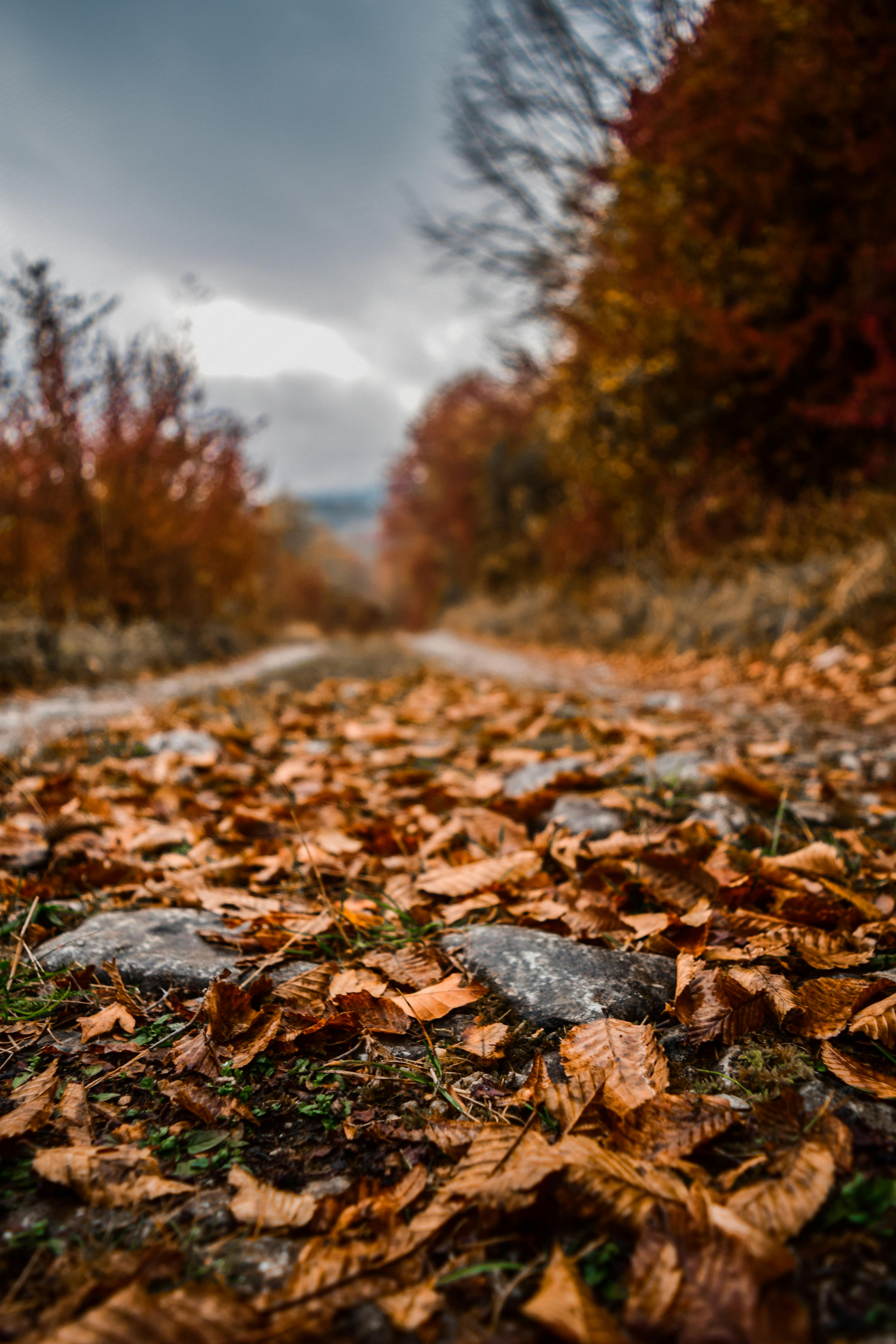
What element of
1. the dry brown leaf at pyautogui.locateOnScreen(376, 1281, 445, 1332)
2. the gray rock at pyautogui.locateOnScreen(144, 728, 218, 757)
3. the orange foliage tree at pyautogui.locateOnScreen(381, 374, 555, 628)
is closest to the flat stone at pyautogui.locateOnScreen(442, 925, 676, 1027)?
the dry brown leaf at pyautogui.locateOnScreen(376, 1281, 445, 1332)

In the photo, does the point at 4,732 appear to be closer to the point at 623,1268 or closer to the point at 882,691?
the point at 623,1268

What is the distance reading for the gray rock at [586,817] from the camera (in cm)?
166

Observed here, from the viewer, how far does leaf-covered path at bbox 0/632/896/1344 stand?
1.92ft

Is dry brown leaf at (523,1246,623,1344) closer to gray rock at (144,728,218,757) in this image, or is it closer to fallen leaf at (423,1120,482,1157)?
fallen leaf at (423,1120,482,1157)

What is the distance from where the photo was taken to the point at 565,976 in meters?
1.06

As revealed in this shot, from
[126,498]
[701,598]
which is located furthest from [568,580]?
[126,498]

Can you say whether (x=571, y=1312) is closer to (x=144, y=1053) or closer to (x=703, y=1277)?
(x=703, y=1277)

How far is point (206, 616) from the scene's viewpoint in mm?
10445

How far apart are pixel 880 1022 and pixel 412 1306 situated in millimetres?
687

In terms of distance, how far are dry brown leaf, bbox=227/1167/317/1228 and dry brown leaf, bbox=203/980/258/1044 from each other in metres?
0.26

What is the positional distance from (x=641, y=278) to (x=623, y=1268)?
722cm

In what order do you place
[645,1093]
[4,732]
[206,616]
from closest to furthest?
[645,1093], [4,732], [206,616]

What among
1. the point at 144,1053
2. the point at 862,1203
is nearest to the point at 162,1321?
the point at 144,1053

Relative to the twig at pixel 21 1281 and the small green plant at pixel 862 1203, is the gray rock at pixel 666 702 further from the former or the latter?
the twig at pixel 21 1281
